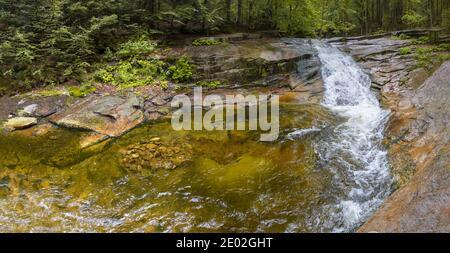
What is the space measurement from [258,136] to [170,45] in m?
7.61

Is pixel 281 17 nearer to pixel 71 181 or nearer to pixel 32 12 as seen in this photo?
pixel 32 12

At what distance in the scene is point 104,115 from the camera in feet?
34.8

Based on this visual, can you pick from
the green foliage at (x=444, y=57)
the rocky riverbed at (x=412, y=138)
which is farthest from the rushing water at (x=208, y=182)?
the green foliage at (x=444, y=57)

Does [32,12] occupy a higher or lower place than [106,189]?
higher

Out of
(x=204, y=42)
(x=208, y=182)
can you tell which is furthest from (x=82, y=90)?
(x=208, y=182)

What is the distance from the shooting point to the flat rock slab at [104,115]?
10.1 metres

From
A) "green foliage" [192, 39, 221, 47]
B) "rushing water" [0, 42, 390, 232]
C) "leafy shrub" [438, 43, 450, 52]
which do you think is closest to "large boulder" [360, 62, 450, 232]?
"rushing water" [0, 42, 390, 232]

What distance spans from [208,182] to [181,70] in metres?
6.83

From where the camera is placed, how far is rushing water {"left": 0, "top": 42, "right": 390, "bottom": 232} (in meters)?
6.37

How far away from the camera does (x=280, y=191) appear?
711 cm

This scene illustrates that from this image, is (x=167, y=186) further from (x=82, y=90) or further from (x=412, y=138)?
(x=82, y=90)

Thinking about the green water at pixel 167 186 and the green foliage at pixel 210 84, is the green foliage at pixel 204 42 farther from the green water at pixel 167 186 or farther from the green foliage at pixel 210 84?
the green water at pixel 167 186
